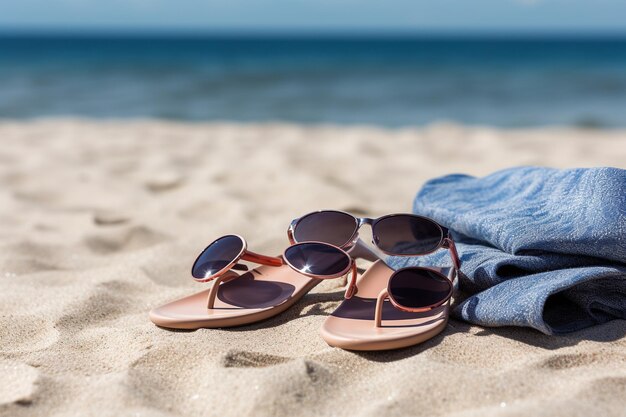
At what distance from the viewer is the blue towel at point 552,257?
5.14ft

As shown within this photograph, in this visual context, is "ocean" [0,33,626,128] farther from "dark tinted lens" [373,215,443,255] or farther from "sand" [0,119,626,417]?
"dark tinted lens" [373,215,443,255]

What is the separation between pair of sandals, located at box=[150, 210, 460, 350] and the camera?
157 centimetres

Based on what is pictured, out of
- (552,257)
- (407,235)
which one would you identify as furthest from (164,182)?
(552,257)

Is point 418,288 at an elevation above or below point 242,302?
above

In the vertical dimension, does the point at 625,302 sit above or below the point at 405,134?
above

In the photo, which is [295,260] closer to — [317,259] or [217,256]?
[317,259]

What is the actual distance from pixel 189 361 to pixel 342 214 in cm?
54

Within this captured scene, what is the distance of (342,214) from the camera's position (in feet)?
5.89

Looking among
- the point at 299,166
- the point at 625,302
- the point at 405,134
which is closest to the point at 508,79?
the point at 405,134

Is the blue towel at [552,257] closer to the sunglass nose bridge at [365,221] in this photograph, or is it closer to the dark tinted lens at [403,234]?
the dark tinted lens at [403,234]

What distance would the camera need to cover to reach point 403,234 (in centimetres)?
170

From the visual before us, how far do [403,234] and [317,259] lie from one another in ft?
0.73

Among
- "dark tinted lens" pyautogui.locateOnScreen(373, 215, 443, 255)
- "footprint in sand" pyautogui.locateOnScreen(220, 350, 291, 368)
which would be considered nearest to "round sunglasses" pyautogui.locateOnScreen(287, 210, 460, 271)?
"dark tinted lens" pyautogui.locateOnScreen(373, 215, 443, 255)

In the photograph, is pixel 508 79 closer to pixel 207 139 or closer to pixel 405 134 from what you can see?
pixel 405 134
